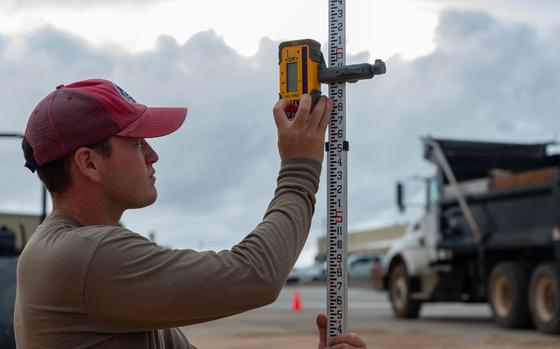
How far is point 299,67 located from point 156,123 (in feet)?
1.48

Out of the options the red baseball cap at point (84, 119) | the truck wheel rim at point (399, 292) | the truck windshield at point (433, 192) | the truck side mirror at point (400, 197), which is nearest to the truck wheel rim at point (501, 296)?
the truck windshield at point (433, 192)

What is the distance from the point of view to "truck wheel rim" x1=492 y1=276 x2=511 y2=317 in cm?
1675

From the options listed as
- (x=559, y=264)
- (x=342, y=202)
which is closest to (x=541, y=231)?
(x=559, y=264)

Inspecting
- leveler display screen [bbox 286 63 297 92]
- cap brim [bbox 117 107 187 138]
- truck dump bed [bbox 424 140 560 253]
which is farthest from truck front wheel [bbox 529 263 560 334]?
cap brim [bbox 117 107 187 138]

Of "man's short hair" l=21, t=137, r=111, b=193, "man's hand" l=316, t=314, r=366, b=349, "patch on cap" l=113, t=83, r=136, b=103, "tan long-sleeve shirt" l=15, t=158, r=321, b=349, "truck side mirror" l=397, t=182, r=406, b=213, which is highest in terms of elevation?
"truck side mirror" l=397, t=182, r=406, b=213

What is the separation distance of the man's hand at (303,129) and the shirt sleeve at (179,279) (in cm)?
19

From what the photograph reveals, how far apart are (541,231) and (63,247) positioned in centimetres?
1439

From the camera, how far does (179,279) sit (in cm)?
208

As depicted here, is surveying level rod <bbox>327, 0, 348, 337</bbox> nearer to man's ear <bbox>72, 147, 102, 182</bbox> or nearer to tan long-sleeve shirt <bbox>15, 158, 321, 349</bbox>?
tan long-sleeve shirt <bbox>15, 158, 321, 349</bbox>

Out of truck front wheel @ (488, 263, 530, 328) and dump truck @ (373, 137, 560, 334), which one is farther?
truck front wheel @ (488, 263, 530, 328)

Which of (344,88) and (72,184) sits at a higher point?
(344,88)

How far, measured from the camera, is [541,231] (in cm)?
1569

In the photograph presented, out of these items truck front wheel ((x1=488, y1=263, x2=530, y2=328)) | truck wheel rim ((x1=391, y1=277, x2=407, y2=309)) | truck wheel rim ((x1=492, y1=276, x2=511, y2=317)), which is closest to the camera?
truck front wheel ((x1=488, y1=263, x2=530, y2=328))

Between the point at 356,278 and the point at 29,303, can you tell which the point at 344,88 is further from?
the point at 356,278
